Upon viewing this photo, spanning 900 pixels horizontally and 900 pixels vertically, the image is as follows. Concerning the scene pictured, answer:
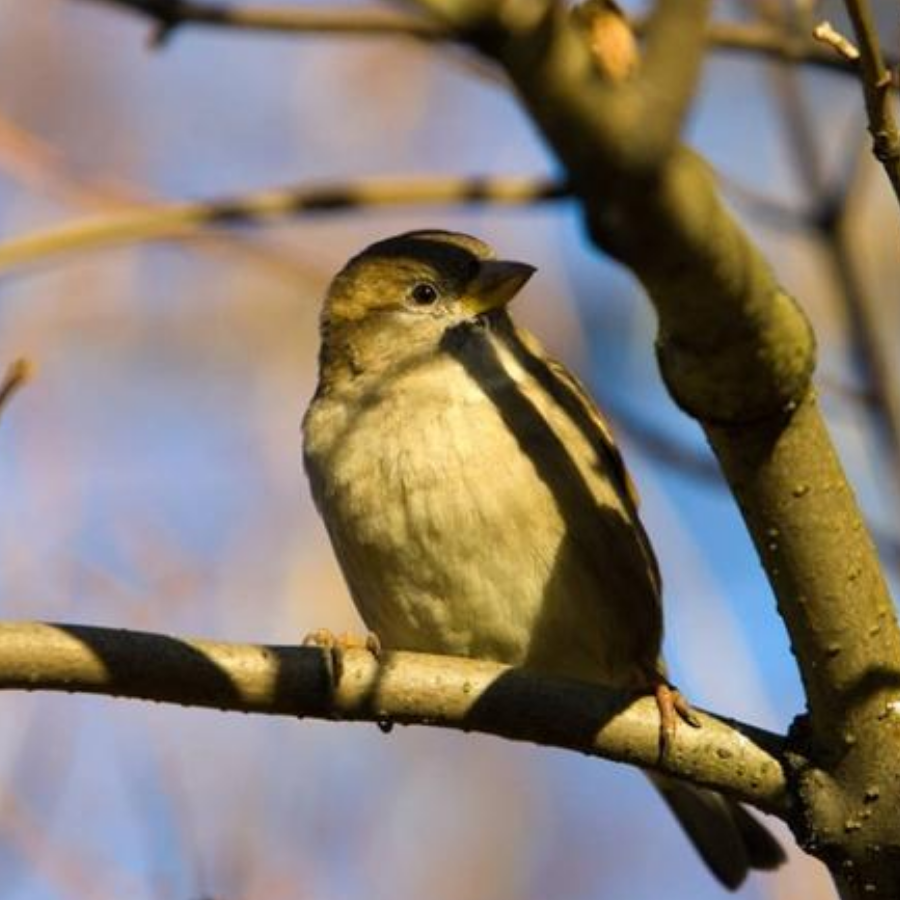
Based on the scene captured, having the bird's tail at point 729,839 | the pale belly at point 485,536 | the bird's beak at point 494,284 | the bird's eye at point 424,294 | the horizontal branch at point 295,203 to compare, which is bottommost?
the bird's tail at point 729,839

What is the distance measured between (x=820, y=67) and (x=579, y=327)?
149cm

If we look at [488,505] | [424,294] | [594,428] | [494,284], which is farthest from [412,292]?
[488,505]

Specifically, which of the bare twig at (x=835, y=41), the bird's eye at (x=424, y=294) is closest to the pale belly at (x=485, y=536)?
the bird's eye at (x=424, y=294)

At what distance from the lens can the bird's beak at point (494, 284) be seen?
4688 mm

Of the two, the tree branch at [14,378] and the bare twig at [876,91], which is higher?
the bare twig at [876,91]

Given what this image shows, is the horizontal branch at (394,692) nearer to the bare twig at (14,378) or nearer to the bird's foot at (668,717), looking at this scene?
the bird's foot at (668,717)

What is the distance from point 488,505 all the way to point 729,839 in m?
1.35

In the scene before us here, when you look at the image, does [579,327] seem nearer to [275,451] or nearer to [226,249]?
[226,249]

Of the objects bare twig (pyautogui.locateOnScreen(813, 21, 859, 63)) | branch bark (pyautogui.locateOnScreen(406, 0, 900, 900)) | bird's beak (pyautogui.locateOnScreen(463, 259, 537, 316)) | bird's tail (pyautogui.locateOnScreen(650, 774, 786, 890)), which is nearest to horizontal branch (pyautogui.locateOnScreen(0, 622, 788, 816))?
branch bark (pyautogui.locateOnScreen(406, 0, 900, 900))

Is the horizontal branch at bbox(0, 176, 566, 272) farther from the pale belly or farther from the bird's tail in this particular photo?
the bird's tail

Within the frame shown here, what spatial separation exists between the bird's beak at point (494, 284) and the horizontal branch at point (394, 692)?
4.98 feet

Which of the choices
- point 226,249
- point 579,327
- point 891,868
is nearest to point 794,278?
point 579,327

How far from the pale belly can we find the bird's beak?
0.30 m

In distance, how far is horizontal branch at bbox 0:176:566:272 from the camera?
4012 millimetres
